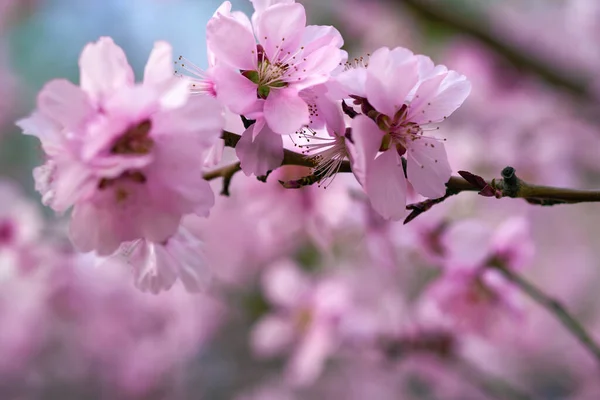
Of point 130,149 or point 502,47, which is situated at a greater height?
point 130,149

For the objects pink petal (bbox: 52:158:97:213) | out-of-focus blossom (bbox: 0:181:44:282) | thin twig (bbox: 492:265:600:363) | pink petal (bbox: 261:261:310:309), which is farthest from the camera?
pink petal (bbox: 261:261:310:309)

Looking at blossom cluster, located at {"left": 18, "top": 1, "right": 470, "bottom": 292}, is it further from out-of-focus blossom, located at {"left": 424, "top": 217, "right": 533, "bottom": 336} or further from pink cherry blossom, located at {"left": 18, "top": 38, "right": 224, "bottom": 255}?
out-of-focus blossom, located at {"left": 424, "top": 217, "right": 533, "bottom": 336}

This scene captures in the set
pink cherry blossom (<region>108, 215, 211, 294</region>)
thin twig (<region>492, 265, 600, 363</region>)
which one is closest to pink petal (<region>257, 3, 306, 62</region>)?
pink cherry blossom (<region>108, 215, 211, 294</region>)

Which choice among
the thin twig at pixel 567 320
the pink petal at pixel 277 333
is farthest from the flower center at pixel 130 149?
the pink petal at pixel 277 333

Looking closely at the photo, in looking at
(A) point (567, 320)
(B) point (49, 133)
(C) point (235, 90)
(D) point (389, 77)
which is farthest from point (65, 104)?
(A) point (567, 320)

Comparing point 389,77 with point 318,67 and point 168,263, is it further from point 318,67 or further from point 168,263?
point 168,263

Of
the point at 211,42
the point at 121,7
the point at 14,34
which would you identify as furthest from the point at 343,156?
the point at 14,34

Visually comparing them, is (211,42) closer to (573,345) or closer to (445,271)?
(445,271)

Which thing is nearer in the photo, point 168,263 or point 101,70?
point 101,70
